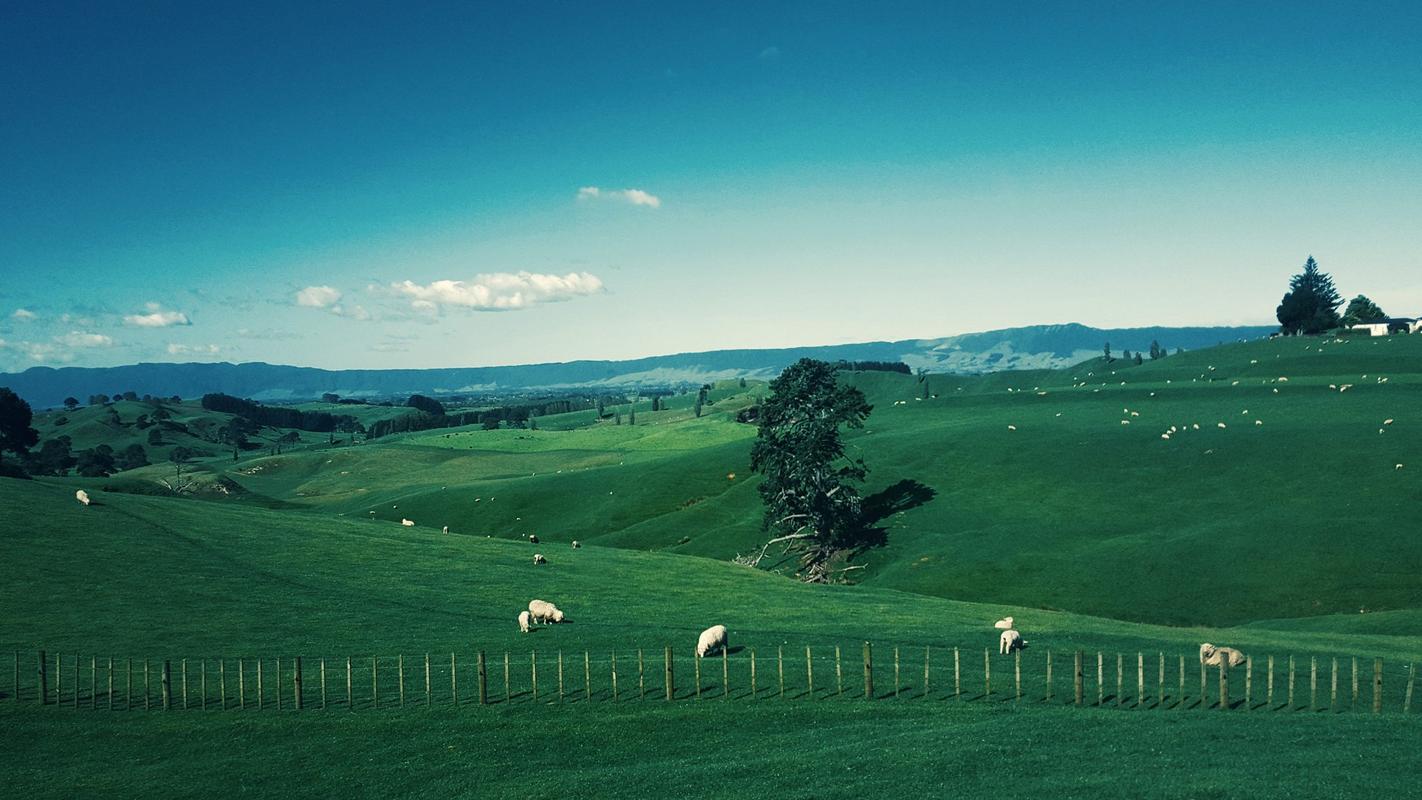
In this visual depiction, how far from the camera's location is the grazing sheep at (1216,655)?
3816cm

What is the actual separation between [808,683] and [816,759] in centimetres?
1007

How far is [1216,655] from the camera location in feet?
125

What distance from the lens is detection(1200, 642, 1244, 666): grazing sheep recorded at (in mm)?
38156

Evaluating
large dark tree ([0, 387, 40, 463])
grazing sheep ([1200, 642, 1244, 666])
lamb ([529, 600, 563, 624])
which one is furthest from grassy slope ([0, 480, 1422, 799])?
large dark tree ([0, 387, 40, 463])

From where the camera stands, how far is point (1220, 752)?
81.1 feet

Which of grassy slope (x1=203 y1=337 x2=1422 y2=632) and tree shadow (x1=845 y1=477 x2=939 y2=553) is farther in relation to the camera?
tree shadow (x1=845 y1=477 x2=939 y2=553)

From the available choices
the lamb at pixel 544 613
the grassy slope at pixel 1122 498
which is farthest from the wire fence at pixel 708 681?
the grassy slope at pixel 1122 498

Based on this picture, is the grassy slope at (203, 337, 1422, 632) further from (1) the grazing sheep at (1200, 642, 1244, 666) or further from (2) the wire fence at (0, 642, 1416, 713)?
(2) the wire fence at (0, 642, 1416, 713)

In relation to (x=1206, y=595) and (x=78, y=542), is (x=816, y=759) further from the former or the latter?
(x=78, y=542)

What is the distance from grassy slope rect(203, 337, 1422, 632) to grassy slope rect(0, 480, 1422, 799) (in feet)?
43.4

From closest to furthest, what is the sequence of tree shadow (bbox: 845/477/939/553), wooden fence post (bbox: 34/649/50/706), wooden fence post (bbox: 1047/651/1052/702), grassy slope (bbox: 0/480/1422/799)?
grassy slope (bbox: 0/480/1422/799) < wooden fence post (bbox: 1047/651/1052/702) < wooden fence post (bbox: 34/649/50/706) < tree shadow (bbox: 845/477/939/553)

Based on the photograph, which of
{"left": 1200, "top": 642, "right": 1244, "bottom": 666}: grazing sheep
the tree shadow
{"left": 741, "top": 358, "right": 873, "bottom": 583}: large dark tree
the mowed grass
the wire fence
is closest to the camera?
the mowed grass

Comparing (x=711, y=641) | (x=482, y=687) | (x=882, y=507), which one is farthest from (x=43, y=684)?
(x=882, y=507)

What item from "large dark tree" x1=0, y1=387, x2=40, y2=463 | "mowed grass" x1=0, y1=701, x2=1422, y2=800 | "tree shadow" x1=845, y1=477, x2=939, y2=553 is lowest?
"tree shadow" x1=845, y1=477, x2=939, y2=553
